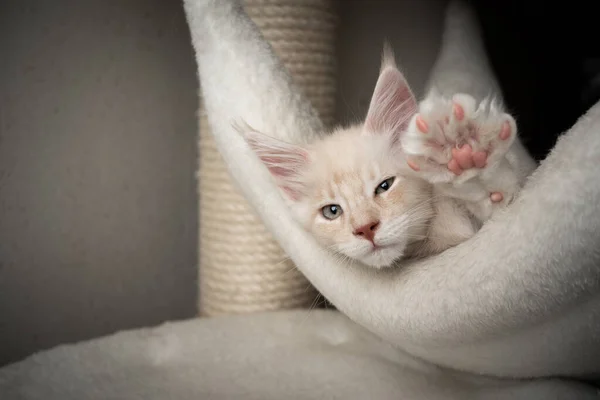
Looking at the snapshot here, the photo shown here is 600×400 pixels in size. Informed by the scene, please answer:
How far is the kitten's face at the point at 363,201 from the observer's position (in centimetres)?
67

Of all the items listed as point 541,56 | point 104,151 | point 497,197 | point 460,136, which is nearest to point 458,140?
point 460,136

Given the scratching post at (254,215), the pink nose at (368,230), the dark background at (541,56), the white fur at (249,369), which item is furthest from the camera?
the dark background at (541,56)

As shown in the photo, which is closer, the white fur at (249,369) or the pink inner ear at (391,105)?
the pink inner ear at (391,105)

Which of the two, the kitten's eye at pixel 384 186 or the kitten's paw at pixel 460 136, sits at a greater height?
the kitten's paw at pixel 460 136

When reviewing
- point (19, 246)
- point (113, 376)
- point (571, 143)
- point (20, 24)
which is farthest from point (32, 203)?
point (571, 143)

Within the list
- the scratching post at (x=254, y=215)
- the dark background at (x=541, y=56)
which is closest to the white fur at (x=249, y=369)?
the scratching post at (x=254, y=215)

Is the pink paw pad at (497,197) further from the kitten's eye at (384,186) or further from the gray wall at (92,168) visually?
the gray wall at (92,168)

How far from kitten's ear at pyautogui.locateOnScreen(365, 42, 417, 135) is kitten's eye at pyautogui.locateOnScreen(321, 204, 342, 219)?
119 mm

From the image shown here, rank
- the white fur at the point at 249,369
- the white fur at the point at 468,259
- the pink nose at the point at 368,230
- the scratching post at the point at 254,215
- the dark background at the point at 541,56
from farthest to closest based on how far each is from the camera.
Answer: the dark background at the point at 541,56 → the scratching post at the point at 254,215 → the white fur at the point at 249,369 → the pink nose at the point at 368,230 → the white fur at the point at 468,259

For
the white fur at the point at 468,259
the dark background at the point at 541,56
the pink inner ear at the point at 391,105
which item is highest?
the dark background at the point at 541,56

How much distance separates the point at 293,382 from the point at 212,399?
0.44ft

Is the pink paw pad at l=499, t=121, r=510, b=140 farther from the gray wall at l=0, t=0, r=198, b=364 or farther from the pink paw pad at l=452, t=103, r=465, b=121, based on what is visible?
the gray wall at l=0, t=0, r=198, b=364

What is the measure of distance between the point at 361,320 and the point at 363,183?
0.70ft

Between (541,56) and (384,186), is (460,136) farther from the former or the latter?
(541,56)
